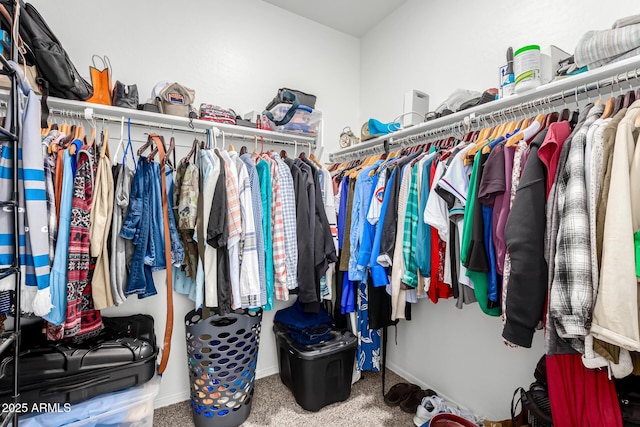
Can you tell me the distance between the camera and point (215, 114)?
1879 millimetres

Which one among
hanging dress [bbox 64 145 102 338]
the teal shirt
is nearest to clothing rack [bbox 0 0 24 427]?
hanging dress [bbox 64 145 102 338]

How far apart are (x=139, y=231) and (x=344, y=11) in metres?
2.10

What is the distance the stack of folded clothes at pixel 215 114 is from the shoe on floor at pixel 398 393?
1909 mm

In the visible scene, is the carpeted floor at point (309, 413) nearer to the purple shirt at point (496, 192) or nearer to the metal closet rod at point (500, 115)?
the purple shirt at point (496, 192)

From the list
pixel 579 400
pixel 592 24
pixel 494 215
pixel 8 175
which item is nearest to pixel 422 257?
pixel 494 215

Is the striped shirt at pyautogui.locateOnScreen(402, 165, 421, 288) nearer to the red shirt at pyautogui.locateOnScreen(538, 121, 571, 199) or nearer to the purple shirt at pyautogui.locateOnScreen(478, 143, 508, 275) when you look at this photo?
the purple shirt at pyautogui.locateOnScreen(478, 143, 508, 275)

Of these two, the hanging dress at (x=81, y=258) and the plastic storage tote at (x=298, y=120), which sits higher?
the plastic storage tote at (x=298, y=120)

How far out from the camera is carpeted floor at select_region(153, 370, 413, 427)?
174cm

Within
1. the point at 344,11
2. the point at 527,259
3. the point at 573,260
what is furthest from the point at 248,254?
the point at 344,11

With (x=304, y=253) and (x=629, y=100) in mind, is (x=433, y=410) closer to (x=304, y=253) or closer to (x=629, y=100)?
(x=304, y=253)

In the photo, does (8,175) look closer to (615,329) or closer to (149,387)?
(149,387)

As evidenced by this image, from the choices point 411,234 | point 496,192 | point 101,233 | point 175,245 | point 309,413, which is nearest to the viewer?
point 496,192

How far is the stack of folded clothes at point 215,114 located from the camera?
1.86 meters

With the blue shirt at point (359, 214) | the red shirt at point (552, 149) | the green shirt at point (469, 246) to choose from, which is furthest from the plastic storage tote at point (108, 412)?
the red shirt at point (552, 149)
